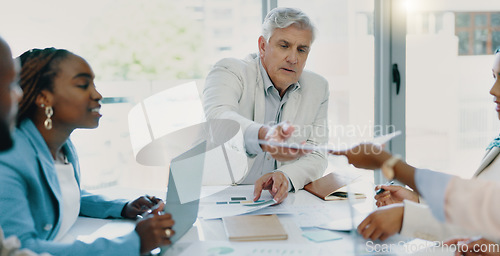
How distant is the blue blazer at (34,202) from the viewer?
106 centimetres

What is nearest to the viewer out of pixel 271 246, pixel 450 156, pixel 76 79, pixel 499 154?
pixel 271 246

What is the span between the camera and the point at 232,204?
158 centimetres

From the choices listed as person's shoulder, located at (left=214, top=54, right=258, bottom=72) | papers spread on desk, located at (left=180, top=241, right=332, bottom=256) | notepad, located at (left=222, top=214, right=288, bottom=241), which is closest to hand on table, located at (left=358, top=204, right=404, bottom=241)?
papers spread on desk, located at (left=180, top=241, right=332, bottom=256)

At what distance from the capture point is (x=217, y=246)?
1198 mm

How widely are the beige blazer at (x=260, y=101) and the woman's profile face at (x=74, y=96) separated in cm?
58

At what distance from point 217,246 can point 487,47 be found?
9.85ft

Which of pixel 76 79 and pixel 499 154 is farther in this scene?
pixel 499 154

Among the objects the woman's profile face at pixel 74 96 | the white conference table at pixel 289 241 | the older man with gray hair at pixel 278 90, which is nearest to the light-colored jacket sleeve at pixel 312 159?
the older man with gray hair at pixel 278 90

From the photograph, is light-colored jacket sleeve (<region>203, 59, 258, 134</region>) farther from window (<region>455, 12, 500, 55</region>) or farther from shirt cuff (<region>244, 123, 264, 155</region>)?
window (<region>455, 12, 500, 55</region>)

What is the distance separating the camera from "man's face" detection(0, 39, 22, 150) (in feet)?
2.70

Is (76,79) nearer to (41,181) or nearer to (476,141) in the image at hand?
(41,181)

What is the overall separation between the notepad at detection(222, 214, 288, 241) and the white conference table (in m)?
0.02

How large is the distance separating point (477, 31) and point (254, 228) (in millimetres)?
2815

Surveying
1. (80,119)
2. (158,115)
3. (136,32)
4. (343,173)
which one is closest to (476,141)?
(343,173)
